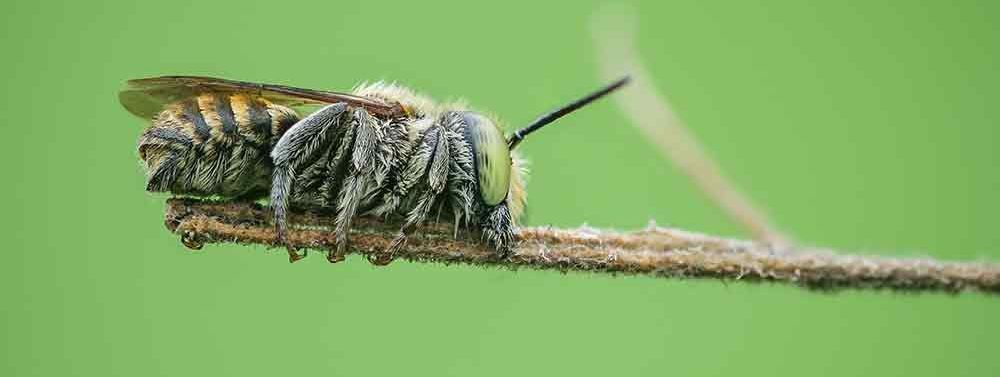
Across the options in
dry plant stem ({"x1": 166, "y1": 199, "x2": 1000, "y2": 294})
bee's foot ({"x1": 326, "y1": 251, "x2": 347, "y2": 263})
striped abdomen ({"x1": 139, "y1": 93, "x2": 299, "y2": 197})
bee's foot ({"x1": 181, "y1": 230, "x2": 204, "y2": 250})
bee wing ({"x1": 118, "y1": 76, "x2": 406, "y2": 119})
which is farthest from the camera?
striped abdomen ({"x1": 139, "y1": 93, "x2": 299, "y2": 197})

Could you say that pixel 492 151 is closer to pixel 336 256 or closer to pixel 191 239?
pixel 336 256

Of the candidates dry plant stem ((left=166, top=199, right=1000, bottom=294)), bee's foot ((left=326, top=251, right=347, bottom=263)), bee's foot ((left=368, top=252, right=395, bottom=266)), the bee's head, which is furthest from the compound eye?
bee's foot ((left=326, top=251, right=347, bottom=263))

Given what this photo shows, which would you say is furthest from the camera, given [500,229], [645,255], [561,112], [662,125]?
[662,125]

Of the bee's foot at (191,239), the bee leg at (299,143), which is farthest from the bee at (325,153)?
the bee's foot at (191,239)

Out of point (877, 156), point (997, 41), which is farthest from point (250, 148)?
point (997, 41)

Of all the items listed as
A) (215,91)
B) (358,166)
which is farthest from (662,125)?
(215,91)

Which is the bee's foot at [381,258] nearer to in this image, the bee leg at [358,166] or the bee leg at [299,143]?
the bee leg at [358,166]

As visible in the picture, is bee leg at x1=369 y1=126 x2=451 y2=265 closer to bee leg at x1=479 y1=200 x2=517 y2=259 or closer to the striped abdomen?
bee leg at x1=479 y1=200 x2=517 y2=259
